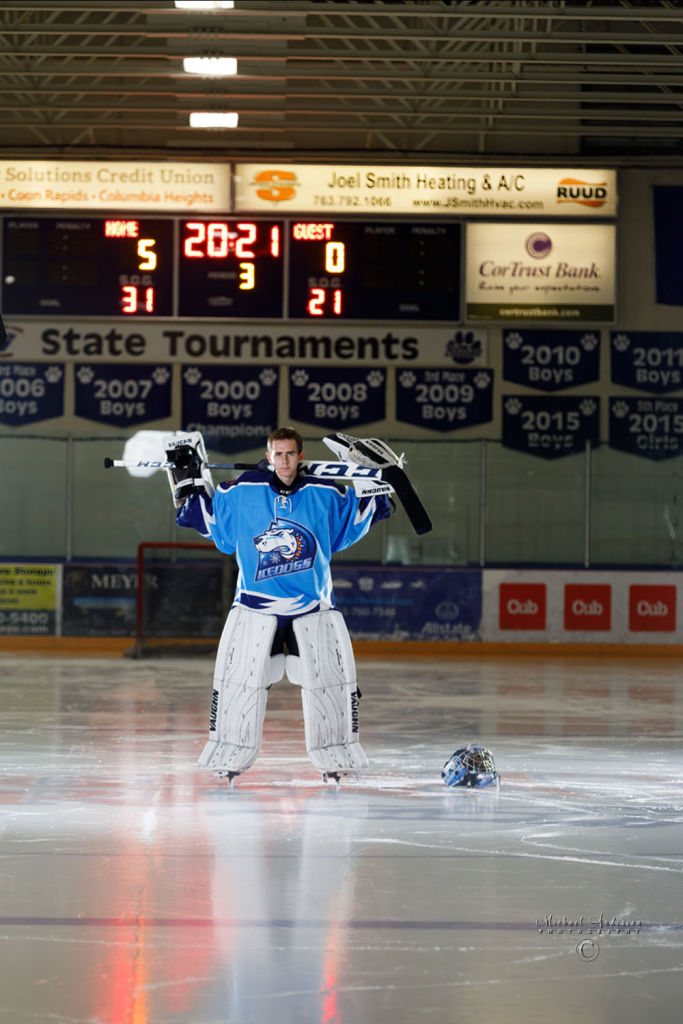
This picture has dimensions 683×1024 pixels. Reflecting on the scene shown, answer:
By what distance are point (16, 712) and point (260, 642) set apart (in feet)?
11.7

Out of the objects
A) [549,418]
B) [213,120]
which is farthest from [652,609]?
[213,120]

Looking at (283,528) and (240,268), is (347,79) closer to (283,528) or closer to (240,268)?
(240,268)

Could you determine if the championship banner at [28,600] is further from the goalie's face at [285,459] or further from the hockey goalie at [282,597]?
the goalie's face at [285,459]

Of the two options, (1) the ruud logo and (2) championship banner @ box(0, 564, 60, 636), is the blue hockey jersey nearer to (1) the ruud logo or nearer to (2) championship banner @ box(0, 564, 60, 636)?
(2) championship banner @ box(0, 564, 60, 636)

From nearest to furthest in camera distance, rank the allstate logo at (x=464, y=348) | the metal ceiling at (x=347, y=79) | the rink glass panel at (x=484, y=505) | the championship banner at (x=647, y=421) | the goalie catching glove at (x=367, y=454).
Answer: the goalie catching glove at (x=367, y=454), the metal ceiling at (x=347, y=79), the rink glass panel at (x=484, y=505), the allstate logo at (x=464, y=348), the championship banner at (x=647, y=421)

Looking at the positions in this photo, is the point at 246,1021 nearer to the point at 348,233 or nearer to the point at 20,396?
the point at 348,233

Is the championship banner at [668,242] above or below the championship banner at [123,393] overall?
above

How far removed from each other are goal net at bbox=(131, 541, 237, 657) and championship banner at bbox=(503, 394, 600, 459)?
12.2 feet

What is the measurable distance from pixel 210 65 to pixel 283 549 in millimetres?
6685

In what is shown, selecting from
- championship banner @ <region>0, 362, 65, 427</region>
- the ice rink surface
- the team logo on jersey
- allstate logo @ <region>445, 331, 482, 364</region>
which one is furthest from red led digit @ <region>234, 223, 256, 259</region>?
the team logo on jersey

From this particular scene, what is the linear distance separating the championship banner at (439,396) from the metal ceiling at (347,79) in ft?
7.78

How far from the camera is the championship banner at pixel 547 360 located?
16016 mm

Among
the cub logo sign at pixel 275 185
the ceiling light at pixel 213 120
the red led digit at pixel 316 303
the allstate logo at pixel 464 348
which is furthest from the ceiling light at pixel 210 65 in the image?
the allstate logo at pixel 464 348

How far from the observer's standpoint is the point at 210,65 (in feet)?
38.4
